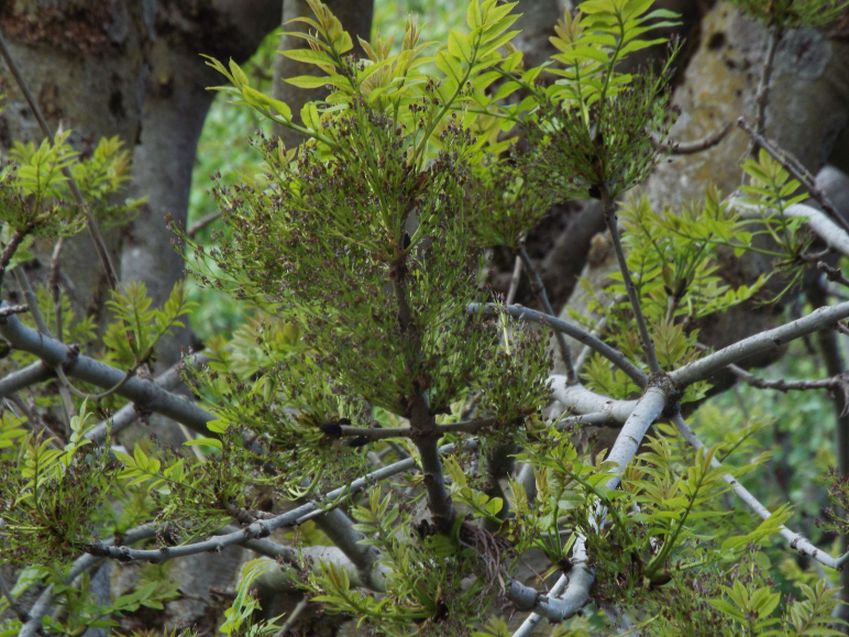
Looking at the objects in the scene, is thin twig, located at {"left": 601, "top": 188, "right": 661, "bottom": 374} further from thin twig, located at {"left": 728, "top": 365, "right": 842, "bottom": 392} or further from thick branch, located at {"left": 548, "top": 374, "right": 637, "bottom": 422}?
thin twig, located at {"left": 728, "top": 365, "right": 842, "bottom": 392}

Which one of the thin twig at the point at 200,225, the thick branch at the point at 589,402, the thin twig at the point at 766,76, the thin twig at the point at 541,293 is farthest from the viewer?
the thin twig at the point at 200,225

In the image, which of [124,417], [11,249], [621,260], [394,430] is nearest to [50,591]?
[124,417]

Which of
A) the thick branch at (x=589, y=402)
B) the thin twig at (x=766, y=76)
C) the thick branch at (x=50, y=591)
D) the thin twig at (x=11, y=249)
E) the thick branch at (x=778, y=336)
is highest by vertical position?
the thin twig at (x=766, y=76)

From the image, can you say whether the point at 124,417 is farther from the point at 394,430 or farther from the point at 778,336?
the point at 778,336

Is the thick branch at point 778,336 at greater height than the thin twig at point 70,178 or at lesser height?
lesser

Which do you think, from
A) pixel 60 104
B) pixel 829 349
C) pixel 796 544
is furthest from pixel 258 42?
pixel 796 544

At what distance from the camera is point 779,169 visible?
1.82 m

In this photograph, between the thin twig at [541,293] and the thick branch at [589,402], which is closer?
the thick branch at [589,402]

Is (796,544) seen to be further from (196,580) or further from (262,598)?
(196,580)

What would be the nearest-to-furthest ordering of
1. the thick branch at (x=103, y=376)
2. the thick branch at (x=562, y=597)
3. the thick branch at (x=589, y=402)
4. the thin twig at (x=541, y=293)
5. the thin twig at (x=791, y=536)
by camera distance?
the thick branch at (x=562, y=597) → the thin twig at (x=791, y=536) → the thick branch at (x=589, y=402) → the thick branch at (x=103, y=376) → the thin twig at (x=541, y=293)

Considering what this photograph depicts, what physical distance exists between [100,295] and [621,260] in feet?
6.32

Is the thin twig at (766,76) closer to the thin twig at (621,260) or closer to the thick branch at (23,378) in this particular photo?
the thin twig at (621,260)

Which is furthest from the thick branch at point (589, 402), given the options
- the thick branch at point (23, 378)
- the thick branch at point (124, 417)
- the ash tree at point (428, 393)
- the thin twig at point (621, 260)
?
the thick branch at point (23, 378)

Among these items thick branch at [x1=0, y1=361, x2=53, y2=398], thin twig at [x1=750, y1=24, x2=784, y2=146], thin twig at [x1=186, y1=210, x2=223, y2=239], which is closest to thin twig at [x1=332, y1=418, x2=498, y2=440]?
thick branch at [x1=0, y1=361, x2=53, y2=398]
